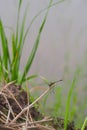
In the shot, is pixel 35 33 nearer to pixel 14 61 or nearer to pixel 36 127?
pixel 14 61

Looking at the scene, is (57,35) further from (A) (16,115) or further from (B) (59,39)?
(A) (16,115)

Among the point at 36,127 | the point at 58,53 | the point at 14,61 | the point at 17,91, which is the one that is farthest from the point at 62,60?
the point at 36,127

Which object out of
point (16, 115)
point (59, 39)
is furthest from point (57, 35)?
point (16, 115)

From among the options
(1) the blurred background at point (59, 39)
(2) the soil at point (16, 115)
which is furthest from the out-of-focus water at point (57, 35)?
(2) the soil at point (16, 115)

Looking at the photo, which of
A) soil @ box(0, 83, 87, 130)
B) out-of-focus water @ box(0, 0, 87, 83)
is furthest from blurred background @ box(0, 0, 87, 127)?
soil @ box(0, 83, 87, 130)

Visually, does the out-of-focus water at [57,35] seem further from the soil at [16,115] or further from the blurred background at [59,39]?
the soil at [16,115]
